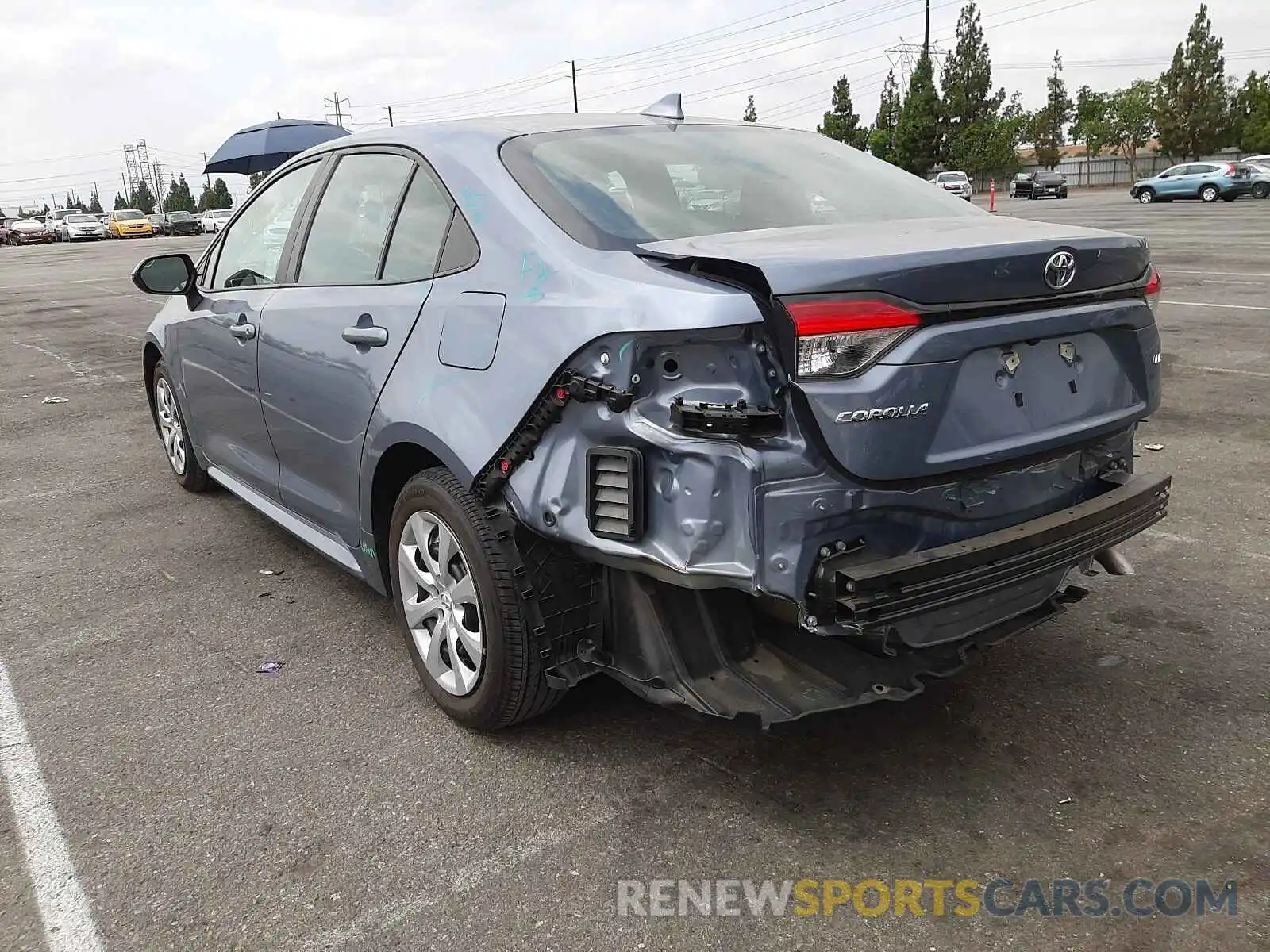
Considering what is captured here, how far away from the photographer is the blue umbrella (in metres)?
20.7

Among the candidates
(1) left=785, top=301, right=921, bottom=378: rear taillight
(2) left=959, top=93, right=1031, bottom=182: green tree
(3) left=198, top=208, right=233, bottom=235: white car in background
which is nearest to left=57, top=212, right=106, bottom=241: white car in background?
(3) left=198, top=208, right=233, bottom=235: white car in background

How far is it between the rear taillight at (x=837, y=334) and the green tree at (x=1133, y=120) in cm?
8370

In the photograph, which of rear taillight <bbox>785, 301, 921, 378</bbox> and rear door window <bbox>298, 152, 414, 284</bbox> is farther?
rear door window <bbox>298, 152, 414, 284</bbox>

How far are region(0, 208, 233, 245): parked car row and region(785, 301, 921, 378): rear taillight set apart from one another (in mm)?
54357

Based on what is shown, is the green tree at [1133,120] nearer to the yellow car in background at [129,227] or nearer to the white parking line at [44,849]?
the yellow car in background at [129,227]

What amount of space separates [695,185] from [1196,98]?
259ft

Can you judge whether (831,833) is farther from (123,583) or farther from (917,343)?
(123,583)

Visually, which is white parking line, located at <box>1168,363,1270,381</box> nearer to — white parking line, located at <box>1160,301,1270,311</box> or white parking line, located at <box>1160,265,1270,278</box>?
white parking line, located at <box>1160,301,1270,311</box>

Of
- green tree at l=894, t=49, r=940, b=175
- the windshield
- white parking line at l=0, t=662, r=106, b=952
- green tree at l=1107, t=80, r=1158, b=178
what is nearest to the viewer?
white parking line at l=0, t=662, r=106, b=952

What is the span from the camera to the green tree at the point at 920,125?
217 ft

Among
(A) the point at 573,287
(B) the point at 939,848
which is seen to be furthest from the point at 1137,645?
(A) the point at 573,287

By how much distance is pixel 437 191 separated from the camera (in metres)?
3.25

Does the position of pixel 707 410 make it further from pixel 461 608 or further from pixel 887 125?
pixel 887 125

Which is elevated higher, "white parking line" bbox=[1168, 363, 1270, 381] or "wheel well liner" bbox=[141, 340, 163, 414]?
"wheel well liner" bbox=[141, 340, 163, 414]
